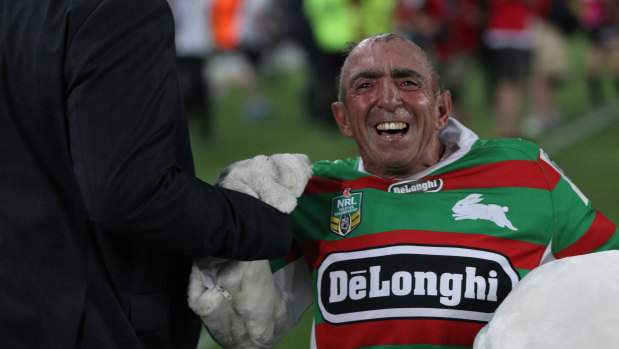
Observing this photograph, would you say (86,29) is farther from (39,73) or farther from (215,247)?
(215,247)

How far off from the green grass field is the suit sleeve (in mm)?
3385

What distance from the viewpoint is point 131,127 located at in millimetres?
2150

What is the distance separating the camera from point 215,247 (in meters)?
2.32

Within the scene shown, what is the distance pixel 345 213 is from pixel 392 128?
0.29 m

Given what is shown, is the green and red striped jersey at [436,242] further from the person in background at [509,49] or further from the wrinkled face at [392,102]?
the person in background at [509,49]

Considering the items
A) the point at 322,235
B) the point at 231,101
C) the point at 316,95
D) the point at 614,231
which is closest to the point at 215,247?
the point at 322,235

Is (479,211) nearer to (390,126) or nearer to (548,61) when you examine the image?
(390,126)

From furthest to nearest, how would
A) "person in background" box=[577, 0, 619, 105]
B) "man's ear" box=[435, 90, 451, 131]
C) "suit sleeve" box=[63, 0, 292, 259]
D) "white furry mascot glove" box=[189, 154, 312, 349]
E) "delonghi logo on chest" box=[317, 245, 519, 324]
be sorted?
"person in background" box=[577, 0, 619, 105] < "man's ear" box=[435, 90, 451, 131] < "delonghi logo on chest" box=[317, 245, 519, 324] < "white furry mascot glove" box=[189, 154, 312, 349] < "suit sleeve" box=[63, 0, 292, 259]

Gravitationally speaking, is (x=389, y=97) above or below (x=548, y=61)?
above

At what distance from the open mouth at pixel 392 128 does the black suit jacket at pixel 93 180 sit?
0.70 m

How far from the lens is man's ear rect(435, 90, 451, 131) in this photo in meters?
3.11

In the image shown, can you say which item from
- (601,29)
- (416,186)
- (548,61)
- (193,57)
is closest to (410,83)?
(416,186)

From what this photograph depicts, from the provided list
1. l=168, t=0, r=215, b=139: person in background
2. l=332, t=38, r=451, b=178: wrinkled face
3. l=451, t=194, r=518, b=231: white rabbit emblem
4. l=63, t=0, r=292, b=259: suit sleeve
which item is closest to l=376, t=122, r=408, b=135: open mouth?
l=332, t=38, r=451, b=178: wrinkled face

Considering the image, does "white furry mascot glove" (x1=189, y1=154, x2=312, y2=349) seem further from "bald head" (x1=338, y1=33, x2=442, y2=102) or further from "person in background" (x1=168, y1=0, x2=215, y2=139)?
"person in background" (x1=168, y1=0, x2=215, y2=139)
